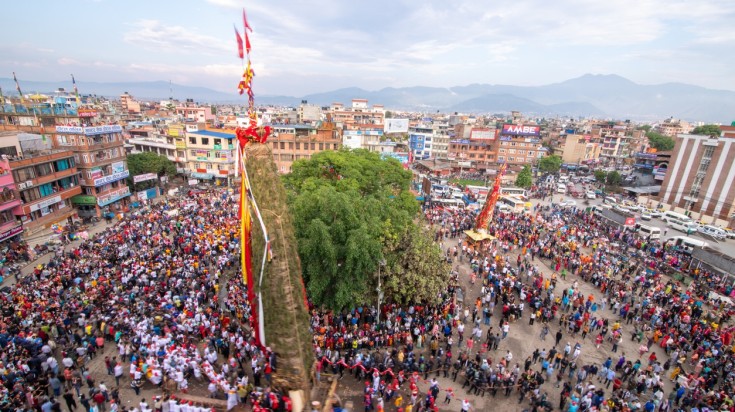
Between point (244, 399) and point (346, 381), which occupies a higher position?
point (244, 399)

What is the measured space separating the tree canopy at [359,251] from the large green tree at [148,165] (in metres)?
31.4

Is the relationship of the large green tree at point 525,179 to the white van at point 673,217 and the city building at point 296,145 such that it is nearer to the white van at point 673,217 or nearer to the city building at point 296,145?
the white van at point 673,217

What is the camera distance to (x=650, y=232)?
1324 inches

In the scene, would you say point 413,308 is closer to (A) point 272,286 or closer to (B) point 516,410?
(B) point 516,410

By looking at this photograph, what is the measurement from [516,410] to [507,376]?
4.02ft

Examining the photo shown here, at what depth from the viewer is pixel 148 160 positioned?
145ft

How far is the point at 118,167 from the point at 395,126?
72.7m

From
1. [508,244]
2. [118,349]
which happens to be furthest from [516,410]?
[508,244]

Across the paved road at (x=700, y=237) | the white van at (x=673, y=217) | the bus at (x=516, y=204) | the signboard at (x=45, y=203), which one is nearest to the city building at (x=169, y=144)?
the signboard at (x=45, y=203)

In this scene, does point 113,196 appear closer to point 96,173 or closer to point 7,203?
point 96,173

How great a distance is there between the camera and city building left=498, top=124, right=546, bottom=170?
69438mm

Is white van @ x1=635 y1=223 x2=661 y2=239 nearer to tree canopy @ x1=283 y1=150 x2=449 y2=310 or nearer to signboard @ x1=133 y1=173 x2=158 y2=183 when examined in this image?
tree canopy @ x1=283 y1=150 x2=449 y2=310

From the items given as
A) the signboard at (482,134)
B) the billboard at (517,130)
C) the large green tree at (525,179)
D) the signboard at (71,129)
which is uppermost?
the signboard at (71,129)

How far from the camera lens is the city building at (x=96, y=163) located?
32.3 metres
